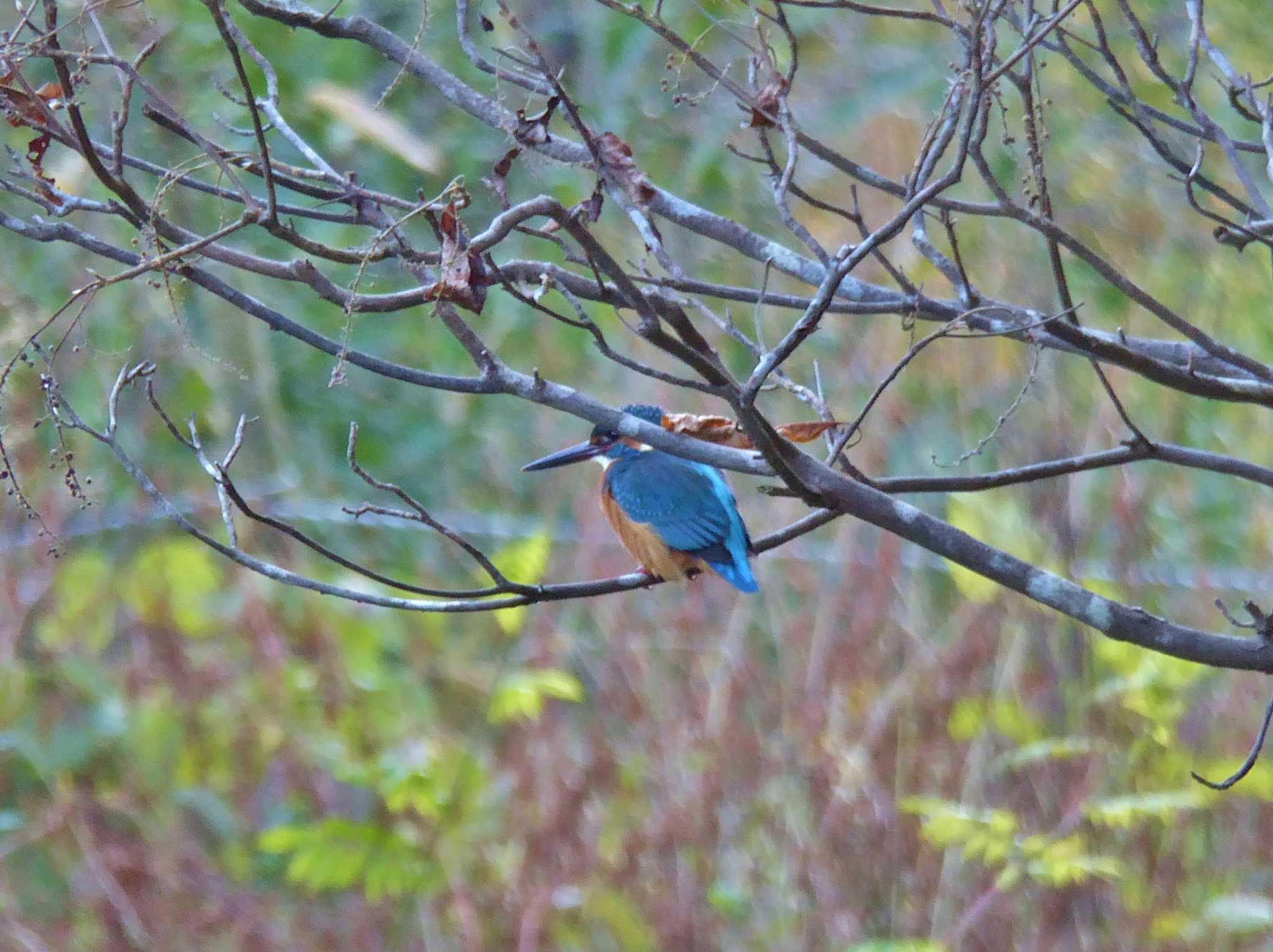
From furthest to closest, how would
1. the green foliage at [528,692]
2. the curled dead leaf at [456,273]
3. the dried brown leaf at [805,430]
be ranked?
the green foliage at [528,692] → the dried brown leaf at [805,430] → the curled dead leaf at [456,273]

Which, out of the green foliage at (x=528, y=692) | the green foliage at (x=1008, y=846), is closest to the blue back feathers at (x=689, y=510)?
the green foliage at (x=528, y=692)

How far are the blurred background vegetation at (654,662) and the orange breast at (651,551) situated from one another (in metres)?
0.26

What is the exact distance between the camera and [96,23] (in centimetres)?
167

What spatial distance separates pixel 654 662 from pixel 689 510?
0.83 m

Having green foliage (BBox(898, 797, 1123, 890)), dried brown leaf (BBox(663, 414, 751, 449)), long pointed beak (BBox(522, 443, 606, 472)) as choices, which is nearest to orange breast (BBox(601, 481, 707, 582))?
long pointed beak (BBox(522, 443, 606, 472))

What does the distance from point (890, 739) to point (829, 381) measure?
130 centimetres

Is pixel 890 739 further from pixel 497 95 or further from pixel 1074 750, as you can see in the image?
pixel 497 95

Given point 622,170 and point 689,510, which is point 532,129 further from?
point 689,510

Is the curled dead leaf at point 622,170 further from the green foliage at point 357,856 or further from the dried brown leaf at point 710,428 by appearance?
the green foliage at point 357,856

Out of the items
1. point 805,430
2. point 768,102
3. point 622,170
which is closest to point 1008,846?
point 805,430

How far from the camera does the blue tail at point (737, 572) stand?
3.26 m

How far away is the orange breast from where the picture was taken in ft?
11.0

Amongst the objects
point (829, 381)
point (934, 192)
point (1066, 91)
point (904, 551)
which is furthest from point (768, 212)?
point (934, 192)

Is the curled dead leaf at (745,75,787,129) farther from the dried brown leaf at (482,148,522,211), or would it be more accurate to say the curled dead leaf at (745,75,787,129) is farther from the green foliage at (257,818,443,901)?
the green foliage at (257,818,443,901)
